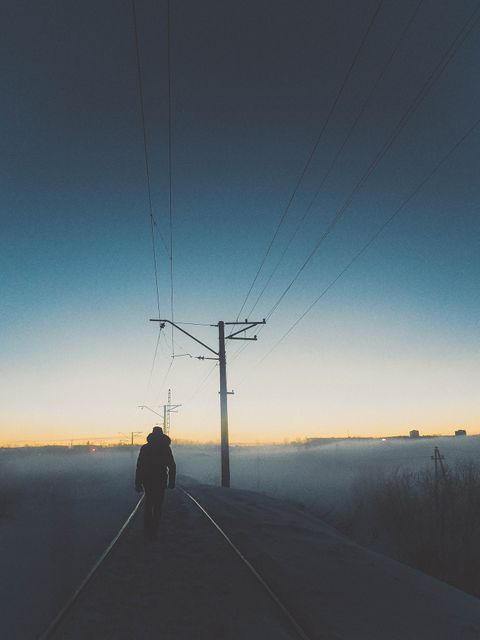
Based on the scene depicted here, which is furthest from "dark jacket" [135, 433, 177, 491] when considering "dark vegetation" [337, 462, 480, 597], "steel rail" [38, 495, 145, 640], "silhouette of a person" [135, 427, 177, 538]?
"dark vegetation" [337, 462, 480, 597]

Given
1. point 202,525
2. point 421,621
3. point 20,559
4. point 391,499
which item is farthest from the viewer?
point 391,499

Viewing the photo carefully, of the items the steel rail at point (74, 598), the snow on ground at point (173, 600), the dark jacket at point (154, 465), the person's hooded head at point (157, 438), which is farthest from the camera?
the person's hooded head at point (157, 438)

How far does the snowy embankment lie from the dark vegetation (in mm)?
1780

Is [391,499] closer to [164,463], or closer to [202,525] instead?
[202,525]

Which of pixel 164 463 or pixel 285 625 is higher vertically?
pixel 164 463

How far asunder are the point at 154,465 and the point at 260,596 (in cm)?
437

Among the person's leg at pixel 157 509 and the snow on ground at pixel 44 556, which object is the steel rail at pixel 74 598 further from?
the person's leg at pixel 157 509

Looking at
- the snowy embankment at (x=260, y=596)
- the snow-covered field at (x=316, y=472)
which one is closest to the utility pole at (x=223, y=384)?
the snow-covered field at (x=316, y=472)

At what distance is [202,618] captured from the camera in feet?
15.4

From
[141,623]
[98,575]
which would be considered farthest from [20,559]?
[141,623]

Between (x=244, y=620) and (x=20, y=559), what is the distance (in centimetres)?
516

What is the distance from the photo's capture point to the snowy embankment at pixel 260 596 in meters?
4.50

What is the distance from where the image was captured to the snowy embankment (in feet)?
14.8

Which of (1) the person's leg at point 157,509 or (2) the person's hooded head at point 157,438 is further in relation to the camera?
(2) the person's hooded head at point 157,438
